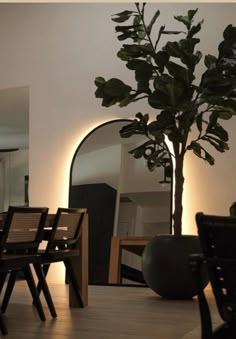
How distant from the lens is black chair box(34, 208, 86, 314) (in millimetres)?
3705

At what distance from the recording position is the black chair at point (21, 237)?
312 cm

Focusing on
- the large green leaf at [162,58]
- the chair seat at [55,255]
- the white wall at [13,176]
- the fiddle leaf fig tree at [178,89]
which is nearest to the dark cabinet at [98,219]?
the fiddle leaf fig tree at [178,89]

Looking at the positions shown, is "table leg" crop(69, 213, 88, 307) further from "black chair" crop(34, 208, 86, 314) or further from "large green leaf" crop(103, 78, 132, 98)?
"large green leaf" crop(103, 78, 132, 98)

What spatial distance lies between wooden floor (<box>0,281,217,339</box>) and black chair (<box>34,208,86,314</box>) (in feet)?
0.84

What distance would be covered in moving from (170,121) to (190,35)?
0.72 meters

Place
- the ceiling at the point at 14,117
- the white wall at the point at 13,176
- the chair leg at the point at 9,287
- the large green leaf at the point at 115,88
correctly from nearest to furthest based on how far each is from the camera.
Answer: the chair leg at the point at 9,287
the large green leaf at the point at 115,88
the ceiling at the point at 14,117
the white wall at the point at 13,176

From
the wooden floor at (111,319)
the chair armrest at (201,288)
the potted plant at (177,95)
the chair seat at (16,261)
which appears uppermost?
the potted plant at (177,95)

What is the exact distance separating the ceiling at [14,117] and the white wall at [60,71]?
300 mm

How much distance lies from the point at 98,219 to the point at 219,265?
4292mm

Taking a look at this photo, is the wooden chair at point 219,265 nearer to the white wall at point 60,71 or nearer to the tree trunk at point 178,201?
the tree trunk at point 178,201

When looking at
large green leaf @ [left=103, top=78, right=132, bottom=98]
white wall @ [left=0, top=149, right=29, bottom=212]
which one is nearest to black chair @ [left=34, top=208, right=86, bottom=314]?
large green leaf @ [left=103, top=78, right=132, bottom=98]

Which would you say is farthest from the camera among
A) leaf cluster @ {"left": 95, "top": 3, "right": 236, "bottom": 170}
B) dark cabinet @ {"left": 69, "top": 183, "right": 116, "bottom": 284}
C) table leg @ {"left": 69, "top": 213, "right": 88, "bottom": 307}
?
dark cabinet @ {"left": 69, "top": 183, "right": 116, "bottom": 284}

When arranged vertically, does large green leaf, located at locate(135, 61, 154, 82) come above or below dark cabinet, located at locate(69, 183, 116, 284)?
above

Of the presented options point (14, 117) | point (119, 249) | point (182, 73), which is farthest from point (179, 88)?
point (14, 117)
